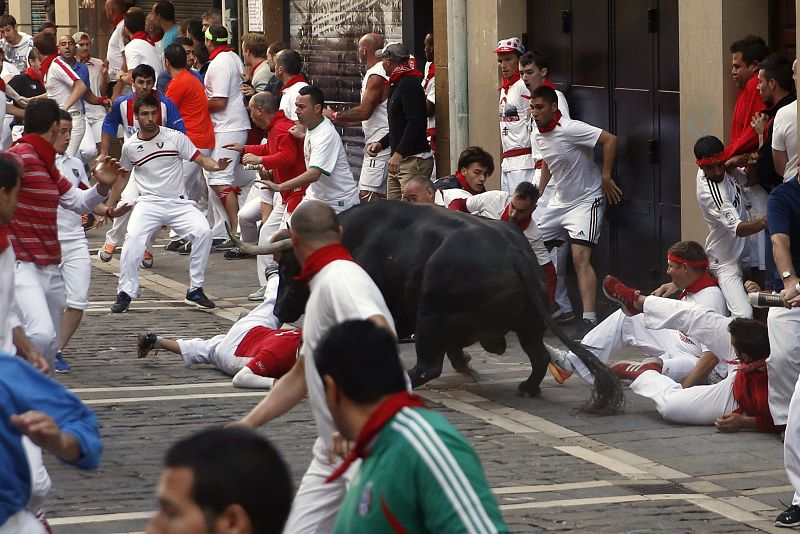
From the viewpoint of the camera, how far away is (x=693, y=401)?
31.6ft

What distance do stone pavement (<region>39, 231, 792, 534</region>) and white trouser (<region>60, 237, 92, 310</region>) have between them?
1.80 ft

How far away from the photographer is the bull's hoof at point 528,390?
10.7m

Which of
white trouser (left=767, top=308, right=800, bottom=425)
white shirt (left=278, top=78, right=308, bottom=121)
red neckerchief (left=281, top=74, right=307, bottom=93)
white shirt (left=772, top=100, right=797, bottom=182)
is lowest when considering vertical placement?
white trouser (left=767, top=308, right=800, bottom=425)

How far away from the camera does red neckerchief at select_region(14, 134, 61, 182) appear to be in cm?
966

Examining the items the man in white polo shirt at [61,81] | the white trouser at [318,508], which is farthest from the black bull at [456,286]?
the man in white polo shirt at [61,81]

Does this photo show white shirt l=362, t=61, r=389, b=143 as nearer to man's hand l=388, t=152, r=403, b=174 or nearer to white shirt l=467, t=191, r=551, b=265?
man's hand l=388, t=152, r=403, b=174

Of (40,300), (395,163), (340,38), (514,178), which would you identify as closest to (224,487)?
(40,300)

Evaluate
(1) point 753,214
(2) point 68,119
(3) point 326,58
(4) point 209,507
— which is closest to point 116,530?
(2) point 68,119

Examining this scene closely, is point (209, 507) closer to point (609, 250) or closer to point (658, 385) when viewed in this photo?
point (658, 385)

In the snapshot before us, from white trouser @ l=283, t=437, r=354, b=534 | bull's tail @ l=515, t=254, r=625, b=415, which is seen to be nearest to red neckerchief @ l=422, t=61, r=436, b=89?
bull's tail @ l=515, t=254, r=625, b=415

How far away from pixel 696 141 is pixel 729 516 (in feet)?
17.2

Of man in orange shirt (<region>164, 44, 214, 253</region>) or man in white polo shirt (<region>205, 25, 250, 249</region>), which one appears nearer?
man in orange shirt (<region>164, 44, 214, 253</region>)

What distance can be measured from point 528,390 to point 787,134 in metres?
2.49

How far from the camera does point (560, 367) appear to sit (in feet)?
35.2
